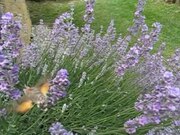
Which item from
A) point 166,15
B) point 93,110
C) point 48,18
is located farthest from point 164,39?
point 93,110

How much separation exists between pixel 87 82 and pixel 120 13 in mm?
4889

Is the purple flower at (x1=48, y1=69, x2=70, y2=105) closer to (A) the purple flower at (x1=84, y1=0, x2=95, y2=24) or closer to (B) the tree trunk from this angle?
(A) the purple flower at (x1=84, y1=0, x2=95, y2=24)

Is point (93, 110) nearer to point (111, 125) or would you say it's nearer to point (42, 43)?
point (111, 125)

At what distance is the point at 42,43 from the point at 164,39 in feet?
12.1

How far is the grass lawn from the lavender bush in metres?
3.18

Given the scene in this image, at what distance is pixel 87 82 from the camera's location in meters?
2.98

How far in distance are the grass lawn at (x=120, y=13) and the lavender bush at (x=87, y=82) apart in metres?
3.18

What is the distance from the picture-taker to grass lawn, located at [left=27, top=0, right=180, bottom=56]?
6945mm

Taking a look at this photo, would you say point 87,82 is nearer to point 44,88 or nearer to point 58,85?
point 44,88

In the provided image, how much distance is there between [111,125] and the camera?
2643mm

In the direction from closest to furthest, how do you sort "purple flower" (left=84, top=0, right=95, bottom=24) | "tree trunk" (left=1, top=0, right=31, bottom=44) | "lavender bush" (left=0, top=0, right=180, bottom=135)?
1. "lavender bush" (left=0, top=0, right=180, bottom=135)
2. "purple flower" (left=84, top=0, right=95, bottom=24)
3. "tree trunk" (left=1, top=0, right=31, bottom=44)

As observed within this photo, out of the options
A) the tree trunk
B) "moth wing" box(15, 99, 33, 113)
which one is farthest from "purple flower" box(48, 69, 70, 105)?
the tree trunk

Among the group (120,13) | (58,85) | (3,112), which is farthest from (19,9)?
(58,85)

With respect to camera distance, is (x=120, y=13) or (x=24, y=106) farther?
(x=120, y=13)
